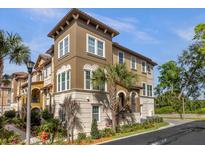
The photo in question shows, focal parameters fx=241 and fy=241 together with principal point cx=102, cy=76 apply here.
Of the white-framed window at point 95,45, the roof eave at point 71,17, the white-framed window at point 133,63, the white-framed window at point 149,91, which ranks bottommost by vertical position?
the white-framed window at point 149,91

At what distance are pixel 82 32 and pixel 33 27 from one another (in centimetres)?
512

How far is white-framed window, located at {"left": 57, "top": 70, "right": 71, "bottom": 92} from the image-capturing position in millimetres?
18188

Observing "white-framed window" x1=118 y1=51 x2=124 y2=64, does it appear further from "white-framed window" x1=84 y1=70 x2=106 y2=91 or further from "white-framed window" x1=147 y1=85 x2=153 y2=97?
"white-framed window" x1=147 y1=85 x2=153 y2=97

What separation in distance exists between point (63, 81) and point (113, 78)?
4.06 meters

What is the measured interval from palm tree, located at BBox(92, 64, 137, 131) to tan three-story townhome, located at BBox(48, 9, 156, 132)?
2.01 feet

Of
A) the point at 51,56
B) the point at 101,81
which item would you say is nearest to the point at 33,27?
the point at 101,81

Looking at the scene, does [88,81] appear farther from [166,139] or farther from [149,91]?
[149,91]

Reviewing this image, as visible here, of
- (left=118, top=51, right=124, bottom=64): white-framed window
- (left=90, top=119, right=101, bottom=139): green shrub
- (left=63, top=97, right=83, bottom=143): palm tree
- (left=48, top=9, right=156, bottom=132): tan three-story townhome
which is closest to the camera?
(left=90, top=119, right=101, bottom=139): green shrub

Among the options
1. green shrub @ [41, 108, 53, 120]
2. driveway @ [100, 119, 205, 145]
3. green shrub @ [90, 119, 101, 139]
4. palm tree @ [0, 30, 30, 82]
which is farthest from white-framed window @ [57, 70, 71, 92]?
driveway @ [100, 119, 205, 145]

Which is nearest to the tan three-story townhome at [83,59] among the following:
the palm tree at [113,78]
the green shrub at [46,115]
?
the palm tree at [113,78]

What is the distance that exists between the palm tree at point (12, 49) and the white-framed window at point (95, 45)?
5110 millimetres

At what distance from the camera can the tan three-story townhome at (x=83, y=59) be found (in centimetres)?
1752

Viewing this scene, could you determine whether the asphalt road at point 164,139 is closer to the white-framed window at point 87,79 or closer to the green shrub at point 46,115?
the white-framed window at point 87,79
